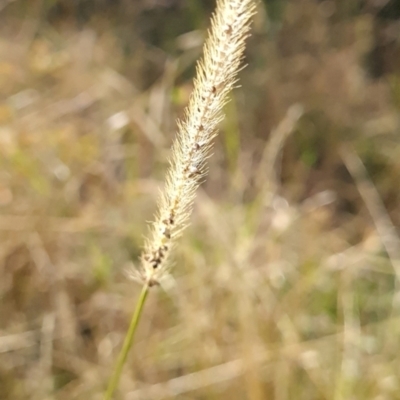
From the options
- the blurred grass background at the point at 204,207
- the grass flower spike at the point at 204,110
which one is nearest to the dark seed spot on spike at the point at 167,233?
the grass flower spike at the point at 204,110

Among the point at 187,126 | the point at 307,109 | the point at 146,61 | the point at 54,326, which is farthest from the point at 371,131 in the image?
the point at 187,126

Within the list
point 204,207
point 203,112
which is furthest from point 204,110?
point 204,207

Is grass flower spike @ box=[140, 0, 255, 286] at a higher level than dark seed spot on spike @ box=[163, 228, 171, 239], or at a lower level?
higher

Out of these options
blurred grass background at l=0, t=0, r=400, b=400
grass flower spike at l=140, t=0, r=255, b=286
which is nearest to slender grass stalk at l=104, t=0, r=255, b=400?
grass flower spike at l=140, t=0, r=255, b=286

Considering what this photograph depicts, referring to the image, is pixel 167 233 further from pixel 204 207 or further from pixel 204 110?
pixel 204 207

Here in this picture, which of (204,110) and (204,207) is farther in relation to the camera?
(204,207)

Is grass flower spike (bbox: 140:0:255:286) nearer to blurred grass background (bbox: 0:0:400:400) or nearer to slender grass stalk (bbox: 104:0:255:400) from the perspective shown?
slender grass stalk (bbox: 104:0:255:400)

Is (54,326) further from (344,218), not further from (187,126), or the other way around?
(344,218)
